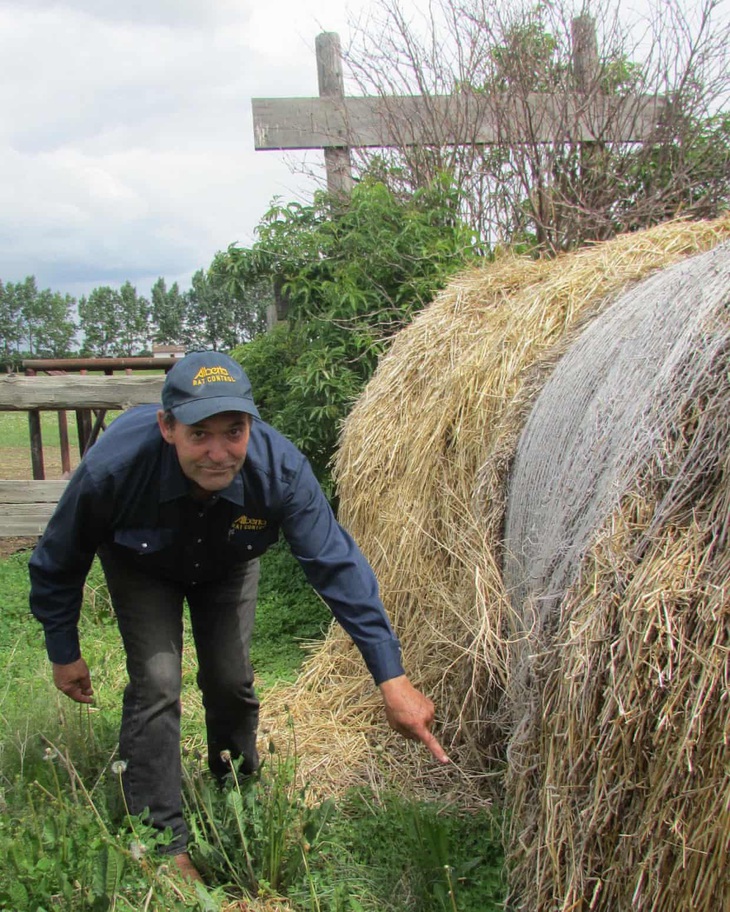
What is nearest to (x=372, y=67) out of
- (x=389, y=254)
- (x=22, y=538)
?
(x=389, y=254)

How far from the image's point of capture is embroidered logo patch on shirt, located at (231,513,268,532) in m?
2.91

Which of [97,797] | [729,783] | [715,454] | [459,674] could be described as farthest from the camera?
[459,674]

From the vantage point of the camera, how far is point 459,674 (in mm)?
3660

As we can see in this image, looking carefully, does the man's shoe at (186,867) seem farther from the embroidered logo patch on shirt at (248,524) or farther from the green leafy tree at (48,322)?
the green leafy tree at (48,322)

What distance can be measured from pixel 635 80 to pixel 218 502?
6.31m

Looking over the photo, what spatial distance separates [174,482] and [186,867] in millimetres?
1279

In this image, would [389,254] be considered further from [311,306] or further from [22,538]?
[22,538]

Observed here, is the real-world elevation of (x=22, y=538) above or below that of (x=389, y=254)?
below

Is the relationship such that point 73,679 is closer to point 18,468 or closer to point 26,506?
point 26,506

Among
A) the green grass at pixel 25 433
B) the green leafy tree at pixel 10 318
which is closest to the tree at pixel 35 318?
the green leafy tree at pixel 10 318

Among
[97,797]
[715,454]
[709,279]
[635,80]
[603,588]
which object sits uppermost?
[635,80]

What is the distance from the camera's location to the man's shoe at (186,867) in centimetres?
274

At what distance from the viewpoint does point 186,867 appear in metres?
2.79

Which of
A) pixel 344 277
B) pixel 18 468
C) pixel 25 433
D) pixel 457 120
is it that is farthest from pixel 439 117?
pixel 25 433
